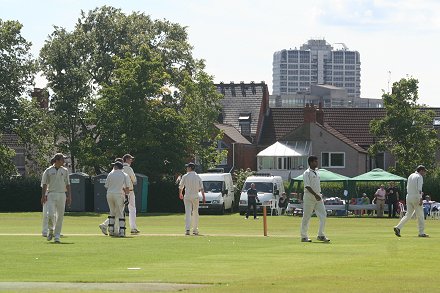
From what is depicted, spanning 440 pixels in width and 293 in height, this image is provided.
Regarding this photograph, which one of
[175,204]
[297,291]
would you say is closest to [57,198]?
[297,291]

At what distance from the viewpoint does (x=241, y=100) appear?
384 ft

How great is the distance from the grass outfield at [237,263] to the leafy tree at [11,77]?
5212 centimetres

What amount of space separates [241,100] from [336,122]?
412 inches

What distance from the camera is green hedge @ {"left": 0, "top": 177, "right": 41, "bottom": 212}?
70.0 m

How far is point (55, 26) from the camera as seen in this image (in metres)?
92.4

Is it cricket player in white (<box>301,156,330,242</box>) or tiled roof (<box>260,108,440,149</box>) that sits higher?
tiled roof (<box>260,108,440,149</box>)

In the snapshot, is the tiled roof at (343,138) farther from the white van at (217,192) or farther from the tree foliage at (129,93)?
the white van at (217,192)

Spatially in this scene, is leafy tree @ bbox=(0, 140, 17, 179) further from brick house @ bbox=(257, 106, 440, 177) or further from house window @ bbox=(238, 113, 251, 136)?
house window @ bbox=(238, 113, 251, 136)

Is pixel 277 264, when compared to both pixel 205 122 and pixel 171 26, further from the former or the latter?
pixel 171 26

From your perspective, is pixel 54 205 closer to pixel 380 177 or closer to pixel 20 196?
pixel 380 177

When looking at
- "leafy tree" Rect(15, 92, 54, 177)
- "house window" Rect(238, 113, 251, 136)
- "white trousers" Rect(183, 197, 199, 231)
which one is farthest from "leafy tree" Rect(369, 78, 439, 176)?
"white trousers" Rect(183, 197, 199, 231)

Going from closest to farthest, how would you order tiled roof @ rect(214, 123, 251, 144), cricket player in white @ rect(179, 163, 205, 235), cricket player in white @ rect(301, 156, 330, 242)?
cricket player in white @ rect(301, 156, 330, 242), cricket player in white @ rect(179, 163, 205, 235), tiled roof @ rect(214, 123, 251, 144)

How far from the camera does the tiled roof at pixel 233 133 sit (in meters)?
106

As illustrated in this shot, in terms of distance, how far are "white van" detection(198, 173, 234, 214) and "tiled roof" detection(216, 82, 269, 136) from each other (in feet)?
152
